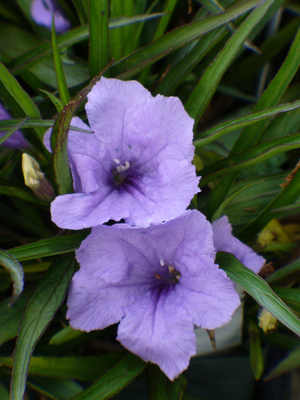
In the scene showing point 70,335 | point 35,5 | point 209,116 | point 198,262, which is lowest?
point 70,335

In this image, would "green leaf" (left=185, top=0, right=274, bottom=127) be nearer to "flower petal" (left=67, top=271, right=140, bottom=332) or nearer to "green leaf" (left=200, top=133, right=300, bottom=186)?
"green leaf" (left=200, top=133, right=300, bottom=186)

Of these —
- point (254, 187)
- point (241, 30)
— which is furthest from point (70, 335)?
point (241, 30)

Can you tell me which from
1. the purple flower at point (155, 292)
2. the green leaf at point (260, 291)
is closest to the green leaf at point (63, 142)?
the purple flower at point (155, 292)

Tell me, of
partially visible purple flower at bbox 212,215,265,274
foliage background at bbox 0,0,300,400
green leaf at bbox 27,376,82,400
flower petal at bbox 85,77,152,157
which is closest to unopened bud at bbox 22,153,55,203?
foliage background at bbox 0,0,300,400

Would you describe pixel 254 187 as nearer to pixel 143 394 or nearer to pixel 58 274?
pixel 58 274

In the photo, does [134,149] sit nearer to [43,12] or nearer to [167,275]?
[167,275]

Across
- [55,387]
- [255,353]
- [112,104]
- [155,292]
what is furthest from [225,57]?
[55,387]
